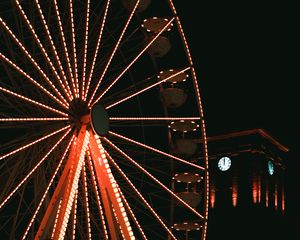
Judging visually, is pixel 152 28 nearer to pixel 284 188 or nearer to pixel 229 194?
pixel 229 194

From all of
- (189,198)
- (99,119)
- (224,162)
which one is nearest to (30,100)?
(99,119)

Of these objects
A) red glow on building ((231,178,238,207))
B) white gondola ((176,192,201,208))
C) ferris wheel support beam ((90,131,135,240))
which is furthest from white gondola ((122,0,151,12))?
red glow on building ((231,178,238,207))

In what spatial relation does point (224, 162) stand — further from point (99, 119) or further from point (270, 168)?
point (99, 119)

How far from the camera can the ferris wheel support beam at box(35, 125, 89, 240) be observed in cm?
1955

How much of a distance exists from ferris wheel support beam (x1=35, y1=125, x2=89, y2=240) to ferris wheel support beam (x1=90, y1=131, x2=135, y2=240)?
1.10ft

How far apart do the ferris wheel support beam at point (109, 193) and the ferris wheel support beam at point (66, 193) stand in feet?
1.10

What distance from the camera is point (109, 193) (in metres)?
20.2

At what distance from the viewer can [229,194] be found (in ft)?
210

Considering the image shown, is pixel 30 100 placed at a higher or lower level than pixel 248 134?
lower

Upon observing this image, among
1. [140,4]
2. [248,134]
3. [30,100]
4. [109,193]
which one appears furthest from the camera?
[248,134]

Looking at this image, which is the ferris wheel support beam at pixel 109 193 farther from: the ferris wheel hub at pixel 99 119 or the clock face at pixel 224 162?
the clock face at pixel 224 162

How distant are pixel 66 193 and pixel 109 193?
1.01 metres

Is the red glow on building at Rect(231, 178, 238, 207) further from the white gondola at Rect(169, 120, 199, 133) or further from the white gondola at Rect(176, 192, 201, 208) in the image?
the white gondola at Rect(176, 192, 201, 208)

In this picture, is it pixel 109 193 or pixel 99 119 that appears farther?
pixel 99 119
